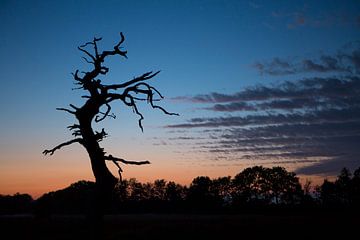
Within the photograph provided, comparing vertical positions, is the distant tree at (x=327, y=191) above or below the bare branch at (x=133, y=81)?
below

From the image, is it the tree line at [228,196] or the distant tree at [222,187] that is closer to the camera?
the tree line at [228,196]

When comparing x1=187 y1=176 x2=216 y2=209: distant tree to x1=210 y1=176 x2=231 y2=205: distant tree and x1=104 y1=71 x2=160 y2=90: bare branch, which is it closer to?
x1=210 y1=176 x2=231 y2=205: distant tree

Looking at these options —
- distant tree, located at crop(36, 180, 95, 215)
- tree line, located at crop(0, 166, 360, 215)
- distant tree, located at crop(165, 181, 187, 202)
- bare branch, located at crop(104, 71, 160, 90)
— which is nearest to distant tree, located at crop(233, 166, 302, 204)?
tree line, located at crop(0, 166, 360, 215)

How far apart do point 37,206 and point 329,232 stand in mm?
35091

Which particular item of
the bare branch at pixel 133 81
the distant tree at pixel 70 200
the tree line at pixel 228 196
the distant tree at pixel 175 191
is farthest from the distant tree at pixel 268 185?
the bare branch at pixel 133 81

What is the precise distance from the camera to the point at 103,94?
8.40 m

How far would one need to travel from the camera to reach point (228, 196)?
388ft

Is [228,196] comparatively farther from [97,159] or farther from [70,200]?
[97,159]

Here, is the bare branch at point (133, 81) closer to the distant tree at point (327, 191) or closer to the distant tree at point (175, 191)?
the distant tree at point (327, 191)

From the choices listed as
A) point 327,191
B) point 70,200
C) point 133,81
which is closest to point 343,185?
point 327,191

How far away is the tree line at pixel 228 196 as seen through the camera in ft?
280

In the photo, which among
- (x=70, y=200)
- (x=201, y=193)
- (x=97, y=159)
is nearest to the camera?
(x=97, y=159)

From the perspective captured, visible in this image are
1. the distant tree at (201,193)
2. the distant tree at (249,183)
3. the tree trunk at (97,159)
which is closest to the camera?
the tree trunk at (97,159)

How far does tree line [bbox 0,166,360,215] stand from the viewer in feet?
280
